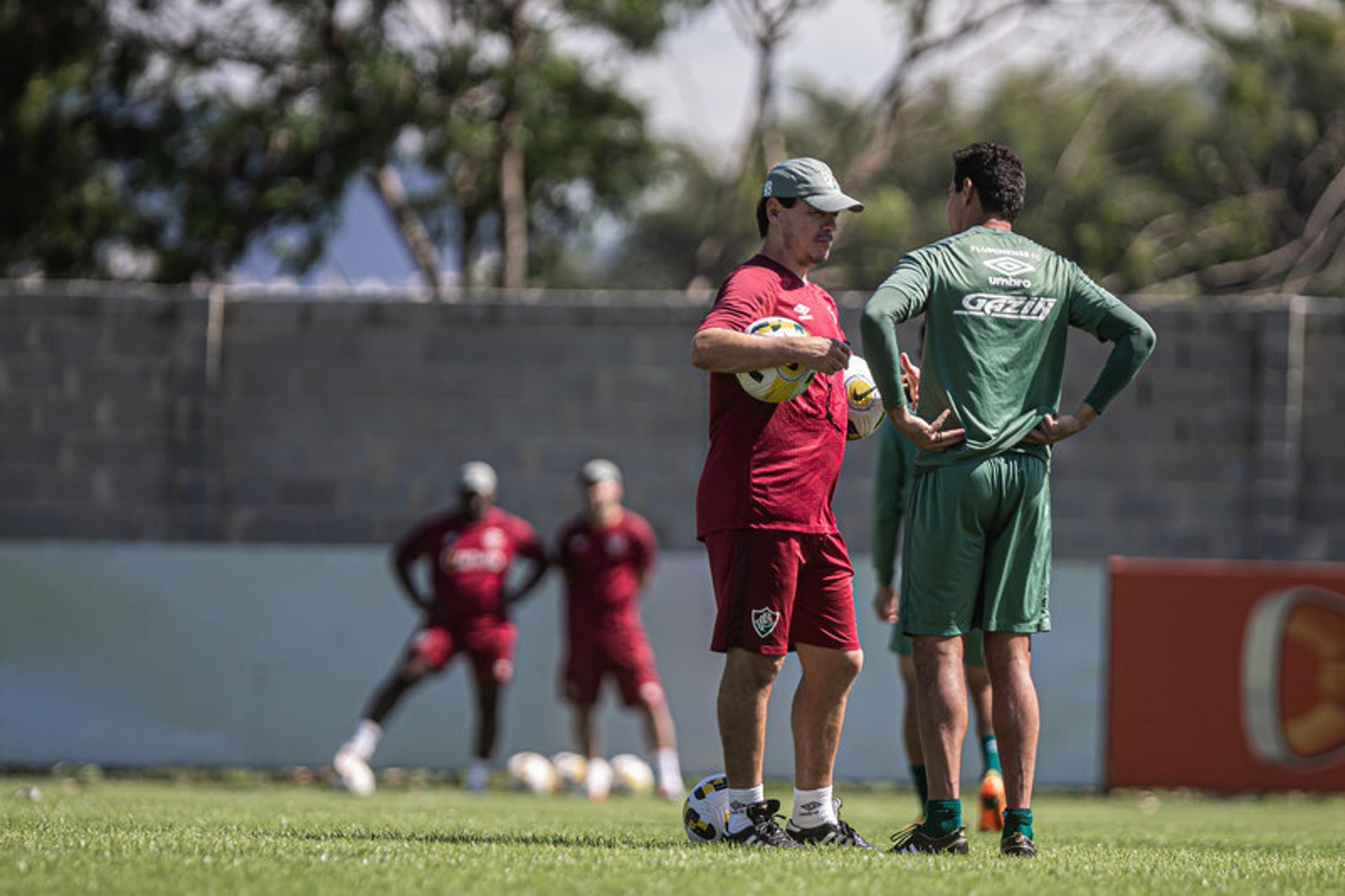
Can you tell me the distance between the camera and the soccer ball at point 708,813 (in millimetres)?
6426

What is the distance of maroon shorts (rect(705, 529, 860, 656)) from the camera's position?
6.18 metres

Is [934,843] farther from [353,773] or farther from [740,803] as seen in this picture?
[353,773]

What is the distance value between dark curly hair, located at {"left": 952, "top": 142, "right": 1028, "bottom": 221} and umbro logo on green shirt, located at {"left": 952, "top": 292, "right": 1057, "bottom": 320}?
35 centimetres

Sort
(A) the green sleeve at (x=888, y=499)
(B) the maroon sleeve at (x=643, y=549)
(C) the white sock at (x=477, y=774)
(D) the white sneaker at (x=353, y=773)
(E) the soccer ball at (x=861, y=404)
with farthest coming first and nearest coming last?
(B) the maroon sleeve at (x=643, y=549) → (C) the white sock at (x=477, y=774) → (D) the white sneaker at (x=353, y=773) → (A) the green sleeve at (x=888, y=499) → (E) the soccer ball at (x=861, y=404)

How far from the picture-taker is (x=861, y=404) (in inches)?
260

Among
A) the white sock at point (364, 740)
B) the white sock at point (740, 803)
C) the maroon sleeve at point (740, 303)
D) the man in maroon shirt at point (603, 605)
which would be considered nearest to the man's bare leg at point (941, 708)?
the white sock at point (740, 803)

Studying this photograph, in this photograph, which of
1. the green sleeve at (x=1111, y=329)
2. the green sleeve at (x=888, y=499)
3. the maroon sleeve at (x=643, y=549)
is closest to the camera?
the green sleeve at (x=1111, y=329)

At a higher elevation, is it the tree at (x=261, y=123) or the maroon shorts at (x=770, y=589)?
the tree at (x=261, y=123)

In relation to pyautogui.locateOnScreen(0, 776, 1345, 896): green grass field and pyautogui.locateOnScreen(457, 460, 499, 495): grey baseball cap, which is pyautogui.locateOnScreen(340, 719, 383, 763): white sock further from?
pyautogui.locateOnScreen(0, 776, 1345, 896): green grass field

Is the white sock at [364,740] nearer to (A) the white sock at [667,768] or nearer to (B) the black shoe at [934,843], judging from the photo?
(A) the white sock at [667,768]

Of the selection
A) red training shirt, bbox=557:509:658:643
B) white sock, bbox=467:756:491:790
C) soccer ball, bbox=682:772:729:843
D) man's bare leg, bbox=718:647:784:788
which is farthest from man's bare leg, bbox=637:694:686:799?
man's bare leg, bbox=718:647:784:788

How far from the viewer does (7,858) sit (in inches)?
212

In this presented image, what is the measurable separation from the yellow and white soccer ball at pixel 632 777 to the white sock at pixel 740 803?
23.8 feet

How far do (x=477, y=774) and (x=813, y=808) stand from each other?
288 inches
